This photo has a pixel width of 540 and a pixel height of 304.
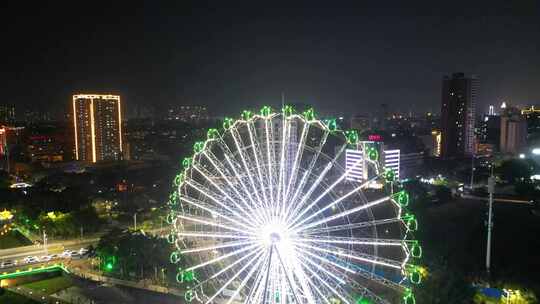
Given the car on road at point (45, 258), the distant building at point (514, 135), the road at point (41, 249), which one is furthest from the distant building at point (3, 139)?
the distant building at point (514, 135)

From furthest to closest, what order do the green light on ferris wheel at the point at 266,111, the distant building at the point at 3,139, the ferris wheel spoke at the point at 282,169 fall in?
the distant building at the point at 3,139 < the green light on ferris wheel at the point at 266,111 < the ferris wheel spoke at the point at 282,169

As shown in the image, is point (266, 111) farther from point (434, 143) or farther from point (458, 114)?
point (458, 114)

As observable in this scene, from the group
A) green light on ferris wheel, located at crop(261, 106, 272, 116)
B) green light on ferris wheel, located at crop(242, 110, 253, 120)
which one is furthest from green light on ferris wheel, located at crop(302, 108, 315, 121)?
green light on ferris wheel, located at crop(242, 110, 253, 120)

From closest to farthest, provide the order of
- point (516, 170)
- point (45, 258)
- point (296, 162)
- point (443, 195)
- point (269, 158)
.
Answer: point (296, 162)
point (269, 158)
point (45, 258)
point (443, 195)
point (516, 170)

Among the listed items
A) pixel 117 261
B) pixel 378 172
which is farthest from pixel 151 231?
pixel 378 172

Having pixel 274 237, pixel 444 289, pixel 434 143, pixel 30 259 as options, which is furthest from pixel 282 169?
pixel 434 143

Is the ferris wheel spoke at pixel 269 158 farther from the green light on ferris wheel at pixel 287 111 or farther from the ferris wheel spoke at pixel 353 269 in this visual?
the ferris wheel spoke at pixel 353 269
